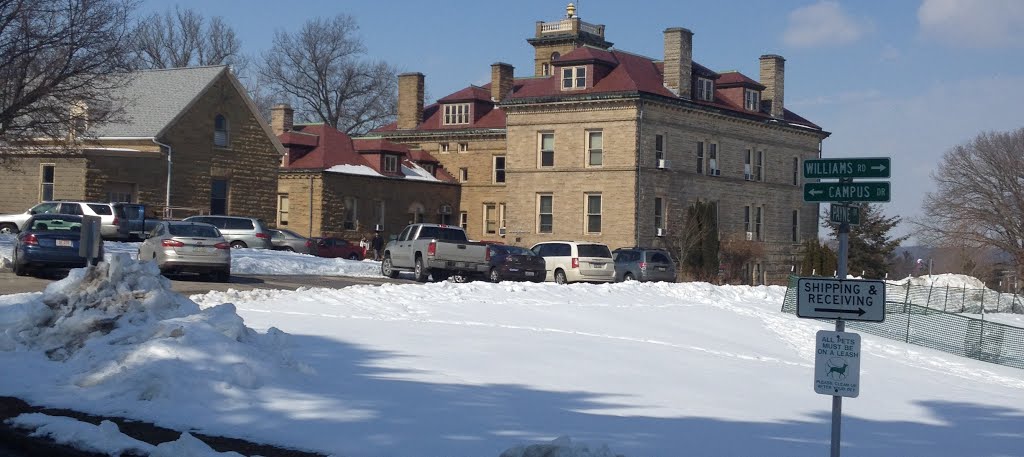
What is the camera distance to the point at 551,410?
535 inches

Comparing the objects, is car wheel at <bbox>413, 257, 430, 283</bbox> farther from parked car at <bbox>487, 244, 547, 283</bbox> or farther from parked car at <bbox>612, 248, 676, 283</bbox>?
parked car at <bbox>612, 248, 676, 283</bbox>

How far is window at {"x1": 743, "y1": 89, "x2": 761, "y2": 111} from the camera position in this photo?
62.7 m

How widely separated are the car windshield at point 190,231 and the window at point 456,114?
39961 mm

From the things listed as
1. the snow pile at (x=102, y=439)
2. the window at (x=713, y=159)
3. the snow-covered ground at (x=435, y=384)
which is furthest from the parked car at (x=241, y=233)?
the snow pile at (x=102, y=439)

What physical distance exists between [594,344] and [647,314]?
6760mm

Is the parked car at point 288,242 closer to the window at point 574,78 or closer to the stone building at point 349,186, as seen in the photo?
the stone building at point 349,186

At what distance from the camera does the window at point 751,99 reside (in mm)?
62719

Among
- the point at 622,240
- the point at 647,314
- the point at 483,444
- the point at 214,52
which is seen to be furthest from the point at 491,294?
the point at 214,52

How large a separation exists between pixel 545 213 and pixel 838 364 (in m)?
48.9

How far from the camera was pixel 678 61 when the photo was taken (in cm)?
5800

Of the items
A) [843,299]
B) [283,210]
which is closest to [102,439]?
[843,299]

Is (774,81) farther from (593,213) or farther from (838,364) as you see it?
(838,364)

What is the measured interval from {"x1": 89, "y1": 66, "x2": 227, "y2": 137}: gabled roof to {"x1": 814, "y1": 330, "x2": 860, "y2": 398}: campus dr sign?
44.7m

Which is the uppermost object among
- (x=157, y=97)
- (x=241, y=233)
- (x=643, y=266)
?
(x=157, y=97)
